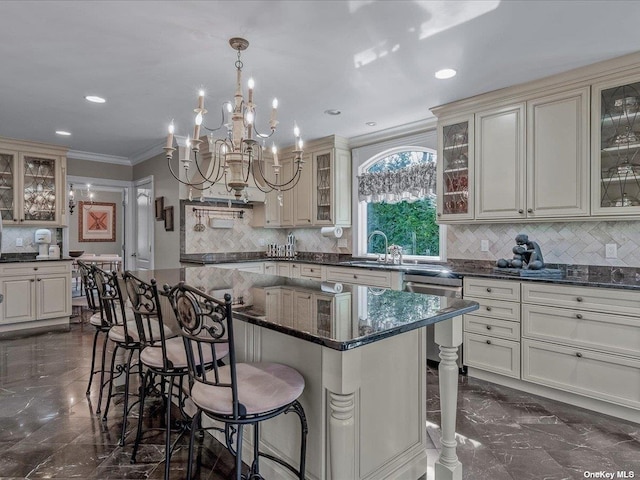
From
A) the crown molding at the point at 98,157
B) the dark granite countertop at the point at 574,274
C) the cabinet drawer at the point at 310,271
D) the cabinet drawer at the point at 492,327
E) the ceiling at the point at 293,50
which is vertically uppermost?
the ceiling at the point at 293,50

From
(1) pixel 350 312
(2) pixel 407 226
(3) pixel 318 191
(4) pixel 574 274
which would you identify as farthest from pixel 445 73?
(3) pixel 318 191

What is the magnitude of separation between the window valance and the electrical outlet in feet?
5.63

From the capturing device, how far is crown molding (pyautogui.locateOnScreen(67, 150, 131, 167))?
5.82 m

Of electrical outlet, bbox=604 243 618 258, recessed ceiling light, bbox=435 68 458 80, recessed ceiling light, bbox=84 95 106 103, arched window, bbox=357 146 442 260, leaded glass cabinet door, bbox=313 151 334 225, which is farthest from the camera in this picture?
leaded glass cabinet door, bbox=313 151 334 225

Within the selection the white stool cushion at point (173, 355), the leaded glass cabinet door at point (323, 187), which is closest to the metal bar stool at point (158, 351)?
the white stool cushion at point (173, 355)

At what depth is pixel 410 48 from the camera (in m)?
2.62

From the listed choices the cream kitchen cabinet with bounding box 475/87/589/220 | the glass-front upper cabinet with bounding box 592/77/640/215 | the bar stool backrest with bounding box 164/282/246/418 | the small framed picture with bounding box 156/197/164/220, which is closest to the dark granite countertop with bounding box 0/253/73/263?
the small framed picture with bounding box 156/197/164/220

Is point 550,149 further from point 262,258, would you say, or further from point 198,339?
point 262,258

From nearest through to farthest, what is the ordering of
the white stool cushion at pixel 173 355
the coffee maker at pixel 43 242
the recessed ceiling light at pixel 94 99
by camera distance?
1. the white stool cushion at pixel 173 355
2. the recessed ceiling light at pixel 94 99
3. the coffee maker at pixel 43 242

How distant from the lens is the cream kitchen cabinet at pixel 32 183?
5086 mm

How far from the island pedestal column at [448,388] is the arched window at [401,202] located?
2648 mm

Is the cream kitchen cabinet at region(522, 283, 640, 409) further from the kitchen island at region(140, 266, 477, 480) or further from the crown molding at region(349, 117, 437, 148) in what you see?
the crown molding at region(349, 117, 437, 148)

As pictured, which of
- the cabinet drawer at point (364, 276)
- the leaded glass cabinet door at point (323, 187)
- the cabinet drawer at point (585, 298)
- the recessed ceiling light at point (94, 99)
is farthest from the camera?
the leaded glass cabinet door at point (323, 187)

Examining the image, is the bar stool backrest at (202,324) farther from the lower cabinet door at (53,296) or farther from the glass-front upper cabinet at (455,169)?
the lower cabinet door at (53,296)
